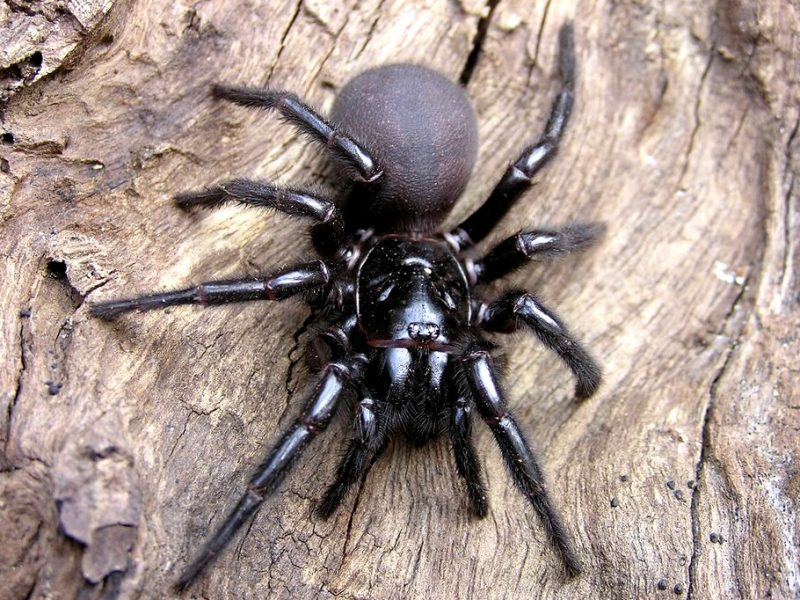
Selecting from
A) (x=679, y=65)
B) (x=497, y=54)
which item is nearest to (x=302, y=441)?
(x=497, y=54)

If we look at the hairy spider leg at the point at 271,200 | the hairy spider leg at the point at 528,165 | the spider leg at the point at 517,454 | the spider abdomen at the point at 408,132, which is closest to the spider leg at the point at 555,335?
the spider leg at the point at 517,454

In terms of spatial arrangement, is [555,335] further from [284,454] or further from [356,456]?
[284,454]

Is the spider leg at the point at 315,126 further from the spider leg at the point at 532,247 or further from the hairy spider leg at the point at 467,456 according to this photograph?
the hairy spider leg at the point at 467,456

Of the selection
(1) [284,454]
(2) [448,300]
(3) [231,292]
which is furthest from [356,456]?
(2) [448,300]

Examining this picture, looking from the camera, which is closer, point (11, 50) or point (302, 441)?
point (302, 441)

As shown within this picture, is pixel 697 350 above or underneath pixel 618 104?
underneath

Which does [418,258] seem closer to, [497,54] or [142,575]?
[497,54]

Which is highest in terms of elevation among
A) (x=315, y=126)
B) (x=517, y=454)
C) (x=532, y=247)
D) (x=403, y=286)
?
(x=315, y=126)

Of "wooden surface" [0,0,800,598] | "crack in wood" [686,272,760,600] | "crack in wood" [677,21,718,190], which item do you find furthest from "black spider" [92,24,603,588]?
"crack in wood" [677,21,718,190]
